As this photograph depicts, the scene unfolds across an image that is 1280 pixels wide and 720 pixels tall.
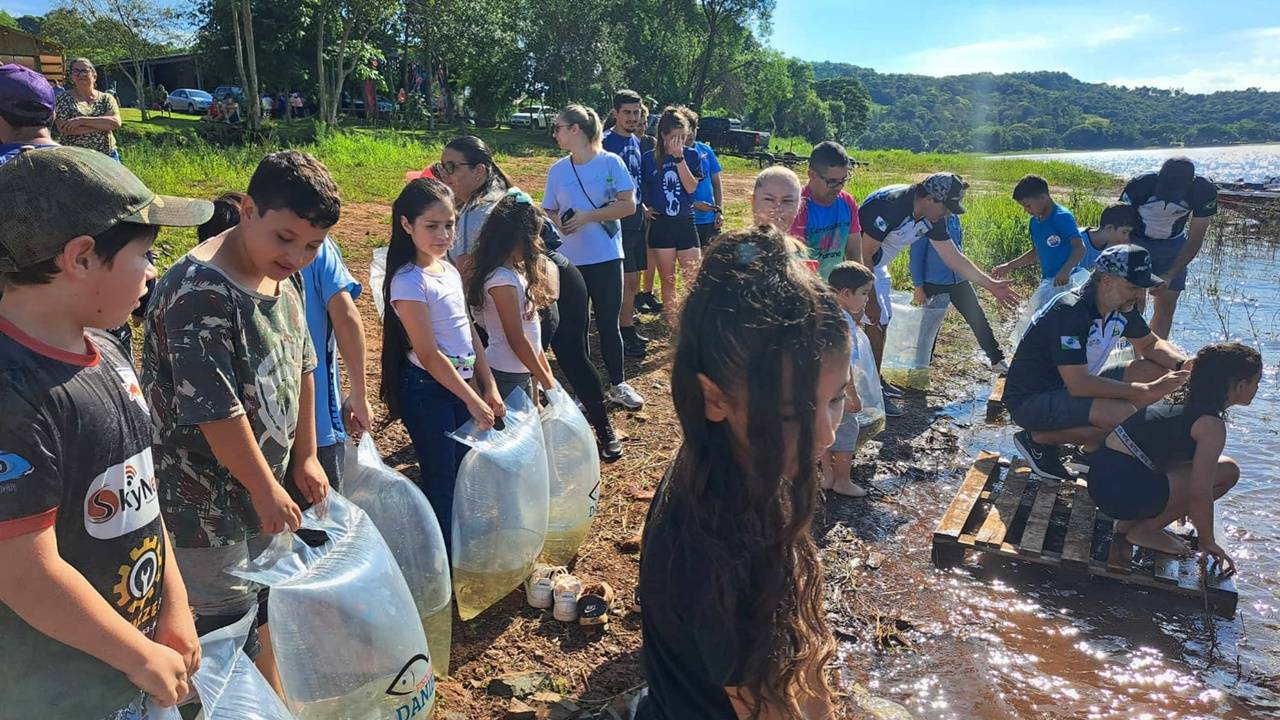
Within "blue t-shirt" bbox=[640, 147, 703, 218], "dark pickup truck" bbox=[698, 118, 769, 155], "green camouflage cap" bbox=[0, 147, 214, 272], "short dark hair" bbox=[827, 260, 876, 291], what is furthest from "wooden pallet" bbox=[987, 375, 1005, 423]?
"dark pickup truck" bbox=[698, 118, 769, 155]

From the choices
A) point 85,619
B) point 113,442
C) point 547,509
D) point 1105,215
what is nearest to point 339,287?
point 547,509

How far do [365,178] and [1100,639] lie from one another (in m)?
12.7

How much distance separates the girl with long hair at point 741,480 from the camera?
1219 mm

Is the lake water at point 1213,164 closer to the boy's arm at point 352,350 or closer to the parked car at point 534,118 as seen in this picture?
the parked car at point 534,118

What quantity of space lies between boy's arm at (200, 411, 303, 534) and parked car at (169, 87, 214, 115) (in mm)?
37573

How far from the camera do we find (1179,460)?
353cm

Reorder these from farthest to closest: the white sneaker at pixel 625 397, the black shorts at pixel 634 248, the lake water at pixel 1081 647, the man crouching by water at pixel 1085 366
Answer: the black shorts at pixel 634 248 → the white sneaker at pixel 625 397 → the man crouching by water at pixel 1085 366 → the lake water at pixel 1081 647

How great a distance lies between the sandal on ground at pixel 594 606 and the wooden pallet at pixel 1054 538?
64.1 inches

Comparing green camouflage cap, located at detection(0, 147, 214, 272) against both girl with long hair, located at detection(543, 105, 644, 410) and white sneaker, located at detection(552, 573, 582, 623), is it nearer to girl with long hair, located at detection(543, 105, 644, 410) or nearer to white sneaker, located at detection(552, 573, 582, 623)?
white sneaker, located at detection(552, 573, 582, 623)

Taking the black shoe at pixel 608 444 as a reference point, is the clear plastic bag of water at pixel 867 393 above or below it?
above

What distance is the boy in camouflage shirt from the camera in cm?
178

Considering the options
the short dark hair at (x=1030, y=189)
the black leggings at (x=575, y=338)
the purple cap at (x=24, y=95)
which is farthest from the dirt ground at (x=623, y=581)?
the purple cap at (x=24, y=95)

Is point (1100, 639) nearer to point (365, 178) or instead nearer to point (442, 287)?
point (442, 287)

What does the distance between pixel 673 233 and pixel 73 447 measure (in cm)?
522
